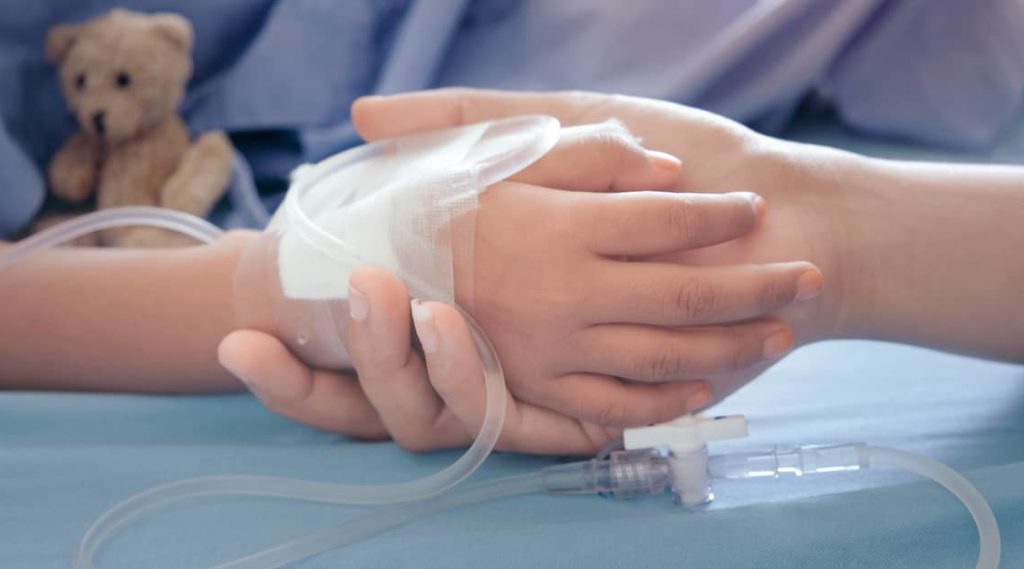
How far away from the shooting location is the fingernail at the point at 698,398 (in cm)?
73

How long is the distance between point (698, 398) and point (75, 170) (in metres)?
0.79

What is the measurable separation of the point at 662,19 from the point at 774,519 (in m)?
0.76

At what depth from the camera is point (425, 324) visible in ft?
2.18

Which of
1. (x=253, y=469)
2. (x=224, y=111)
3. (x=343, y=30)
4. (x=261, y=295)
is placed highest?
(x=343, y=30)

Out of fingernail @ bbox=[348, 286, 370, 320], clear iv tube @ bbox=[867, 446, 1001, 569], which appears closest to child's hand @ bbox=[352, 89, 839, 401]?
clear iv tube @ bbox=[867, 446, 1001, 569]

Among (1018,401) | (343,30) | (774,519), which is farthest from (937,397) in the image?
(343,30)

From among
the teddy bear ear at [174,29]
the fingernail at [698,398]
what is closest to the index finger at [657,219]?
the fingernail at [698,398]

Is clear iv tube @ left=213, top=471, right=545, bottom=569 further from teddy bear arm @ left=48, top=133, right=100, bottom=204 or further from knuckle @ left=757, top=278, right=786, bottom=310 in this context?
teddy bear arm @ left=48, top=133, right=100, bottom=204

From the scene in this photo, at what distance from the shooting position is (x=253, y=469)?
2.44 ft

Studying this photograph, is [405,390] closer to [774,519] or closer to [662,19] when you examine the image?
[774,519]

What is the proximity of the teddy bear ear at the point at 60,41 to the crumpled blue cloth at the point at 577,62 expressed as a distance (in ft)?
0.21

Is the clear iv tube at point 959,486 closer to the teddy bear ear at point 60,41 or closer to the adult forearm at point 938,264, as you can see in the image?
the adult forearm at point 938,264

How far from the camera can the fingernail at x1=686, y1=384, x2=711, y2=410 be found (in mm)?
732

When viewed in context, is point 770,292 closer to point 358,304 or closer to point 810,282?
point 810,282
